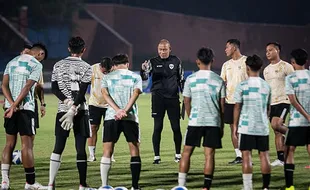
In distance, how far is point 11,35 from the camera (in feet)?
181

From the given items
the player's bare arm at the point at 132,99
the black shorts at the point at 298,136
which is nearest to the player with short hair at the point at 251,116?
the black shorts at the point at 298,136

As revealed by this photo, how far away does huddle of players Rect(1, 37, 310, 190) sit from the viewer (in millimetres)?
11891

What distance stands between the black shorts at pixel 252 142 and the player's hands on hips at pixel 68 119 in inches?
95.5

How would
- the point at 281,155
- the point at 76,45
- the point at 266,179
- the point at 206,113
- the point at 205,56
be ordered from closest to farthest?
the point at 206,113 < the point at 205,56 < the point at 266,179 < the point at 76,45 < the point at 281,155

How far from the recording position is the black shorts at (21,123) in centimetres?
1271

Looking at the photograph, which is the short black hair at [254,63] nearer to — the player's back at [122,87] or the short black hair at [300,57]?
the short black hair at [300,57]

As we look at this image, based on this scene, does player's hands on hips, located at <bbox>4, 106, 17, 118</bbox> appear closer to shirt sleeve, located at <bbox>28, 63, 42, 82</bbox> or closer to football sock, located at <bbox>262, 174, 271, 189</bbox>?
shirt sleeve, located at <bbox>28, 63, 42, 82</bbox>

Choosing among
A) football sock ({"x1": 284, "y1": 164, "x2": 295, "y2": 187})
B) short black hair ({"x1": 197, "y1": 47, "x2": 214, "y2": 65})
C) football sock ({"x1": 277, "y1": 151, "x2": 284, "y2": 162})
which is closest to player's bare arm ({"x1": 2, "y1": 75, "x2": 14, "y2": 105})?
short black hair ({"x1": 197, "y1": 47, "x2": 214, "y2": 65})

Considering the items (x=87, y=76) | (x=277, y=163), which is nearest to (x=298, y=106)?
(x=87, y=76)

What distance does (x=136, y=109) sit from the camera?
12648mm

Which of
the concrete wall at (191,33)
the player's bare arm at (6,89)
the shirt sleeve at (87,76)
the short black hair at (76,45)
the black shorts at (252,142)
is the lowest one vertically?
the black shorts at (252,142)

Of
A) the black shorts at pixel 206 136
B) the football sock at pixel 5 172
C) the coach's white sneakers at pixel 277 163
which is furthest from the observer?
the coach's white sneakers at pixel 277 163

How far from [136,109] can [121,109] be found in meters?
0.35

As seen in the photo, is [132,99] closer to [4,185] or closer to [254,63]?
[254,63]
